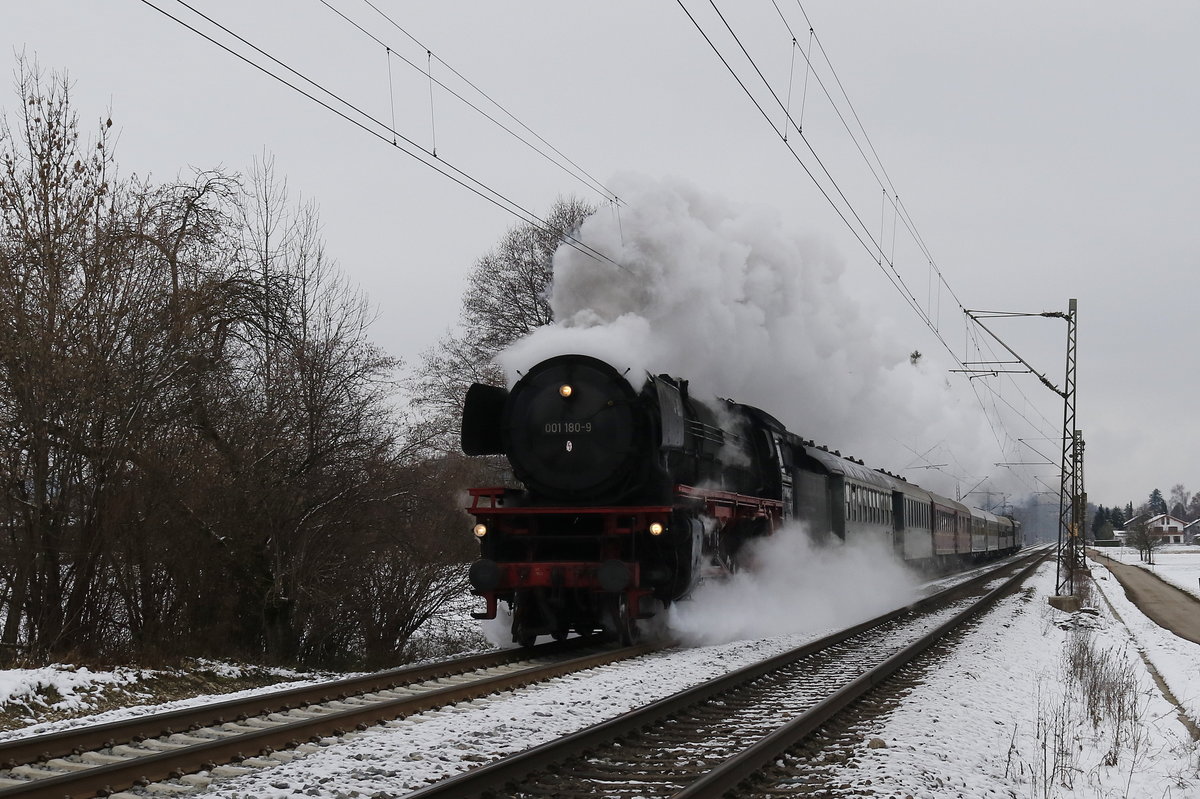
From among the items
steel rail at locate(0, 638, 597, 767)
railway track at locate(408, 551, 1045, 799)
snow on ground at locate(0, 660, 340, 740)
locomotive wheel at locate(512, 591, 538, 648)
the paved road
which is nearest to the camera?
railway track at locate(408, 551, 1045, 799)

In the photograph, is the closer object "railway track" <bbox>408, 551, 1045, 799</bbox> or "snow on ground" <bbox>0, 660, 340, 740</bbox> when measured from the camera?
"railway track" <bbox>408, 551, 1045, 799</bbox>

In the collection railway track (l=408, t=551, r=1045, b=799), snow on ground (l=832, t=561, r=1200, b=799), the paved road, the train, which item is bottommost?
the paved road

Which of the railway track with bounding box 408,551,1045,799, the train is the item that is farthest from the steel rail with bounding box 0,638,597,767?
the railway track with bounding box 408,551,1045,799

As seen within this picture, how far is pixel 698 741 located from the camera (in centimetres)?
717

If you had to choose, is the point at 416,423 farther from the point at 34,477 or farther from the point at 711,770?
the point at 711,770

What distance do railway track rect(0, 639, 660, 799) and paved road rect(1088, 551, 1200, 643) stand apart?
1631 centimetres

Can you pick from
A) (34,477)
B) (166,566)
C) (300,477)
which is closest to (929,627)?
(300,477)

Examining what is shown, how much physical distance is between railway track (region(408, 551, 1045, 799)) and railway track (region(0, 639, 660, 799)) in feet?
4.93

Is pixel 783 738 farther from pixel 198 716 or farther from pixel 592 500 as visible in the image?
pixel 592 500

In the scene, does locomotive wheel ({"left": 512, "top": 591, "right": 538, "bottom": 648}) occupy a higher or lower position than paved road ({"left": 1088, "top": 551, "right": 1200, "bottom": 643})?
higher

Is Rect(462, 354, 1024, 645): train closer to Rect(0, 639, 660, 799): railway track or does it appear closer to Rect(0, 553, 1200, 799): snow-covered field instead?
Rect(0, 553, 1200, 799): snow-covered field

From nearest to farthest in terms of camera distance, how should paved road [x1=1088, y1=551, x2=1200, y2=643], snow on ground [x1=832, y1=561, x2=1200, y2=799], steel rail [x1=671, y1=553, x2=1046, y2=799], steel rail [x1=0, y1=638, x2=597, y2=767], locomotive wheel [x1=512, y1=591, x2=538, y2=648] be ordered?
steel rail [x1=671, y1=553, x2=1046, y2=799]
steel rail [x1=0, y1=638, x2=597, y2=767]
snow on ground [x1=832, y1=561, x2=1200, y2=799]
locomotive wheel [x1=512, y1=591, x2=538, y2=648]
paved road [x1=1088, y1=551, x2=1200, y2=643]

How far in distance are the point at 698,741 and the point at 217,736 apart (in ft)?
10.2

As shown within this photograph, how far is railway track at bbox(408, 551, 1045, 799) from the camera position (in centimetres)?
574
